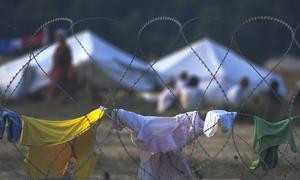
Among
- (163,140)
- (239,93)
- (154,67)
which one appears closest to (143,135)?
(163,140)

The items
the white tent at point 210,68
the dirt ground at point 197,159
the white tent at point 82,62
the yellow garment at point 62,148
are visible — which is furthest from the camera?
the white tent at point 210,68

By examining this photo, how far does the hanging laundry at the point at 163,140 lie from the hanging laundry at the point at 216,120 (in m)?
0.14

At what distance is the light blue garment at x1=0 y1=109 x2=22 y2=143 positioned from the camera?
286 inches

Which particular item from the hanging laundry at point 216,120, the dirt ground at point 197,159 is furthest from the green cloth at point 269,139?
the hanging laundry at point 216,120

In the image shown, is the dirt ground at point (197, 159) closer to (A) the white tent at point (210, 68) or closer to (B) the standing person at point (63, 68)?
A: (B) the standing person at point (63, 68)

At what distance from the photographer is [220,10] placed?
44656 mm

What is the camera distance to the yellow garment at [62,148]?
7.36 meters

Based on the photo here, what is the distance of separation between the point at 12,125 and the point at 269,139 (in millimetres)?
1951

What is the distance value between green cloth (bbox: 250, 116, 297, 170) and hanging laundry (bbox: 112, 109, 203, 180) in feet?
1.49

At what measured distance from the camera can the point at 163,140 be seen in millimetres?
7434

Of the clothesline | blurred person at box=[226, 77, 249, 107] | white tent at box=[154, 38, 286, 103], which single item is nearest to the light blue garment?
the clothesline

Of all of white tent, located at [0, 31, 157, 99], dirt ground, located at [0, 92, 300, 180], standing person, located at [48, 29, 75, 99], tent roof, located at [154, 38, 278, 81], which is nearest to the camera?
dirt ground, located at [0, 92, 300, 180]

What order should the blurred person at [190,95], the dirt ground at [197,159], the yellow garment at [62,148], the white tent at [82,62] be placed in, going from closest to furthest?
the yellow garment at [62,148] → the dirt ground at [197,159] → the blurred person at [190,95] → the white tent at [82,62]

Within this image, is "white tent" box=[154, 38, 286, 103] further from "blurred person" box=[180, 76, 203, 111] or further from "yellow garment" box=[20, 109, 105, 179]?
"yellow garment" box=[20, 109, 105, 179]
